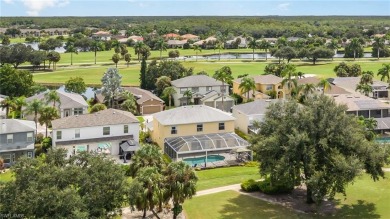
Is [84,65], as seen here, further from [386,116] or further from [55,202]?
[55,202]

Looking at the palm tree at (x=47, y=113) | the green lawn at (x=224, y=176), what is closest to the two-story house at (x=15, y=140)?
the palm tree at (x=47, y=113)

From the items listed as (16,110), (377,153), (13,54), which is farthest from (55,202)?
(13,54)

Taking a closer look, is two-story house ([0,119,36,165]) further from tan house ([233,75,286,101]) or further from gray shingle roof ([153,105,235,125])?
tan house ([233,75,286,101])

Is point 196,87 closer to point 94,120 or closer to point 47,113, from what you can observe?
point 94,120

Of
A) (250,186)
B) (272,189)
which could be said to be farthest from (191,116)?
(272,189)

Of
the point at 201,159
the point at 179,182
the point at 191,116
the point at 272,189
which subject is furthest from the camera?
the point at 191,116

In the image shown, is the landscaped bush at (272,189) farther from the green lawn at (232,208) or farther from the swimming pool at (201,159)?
the swimming pool at (201,159)
